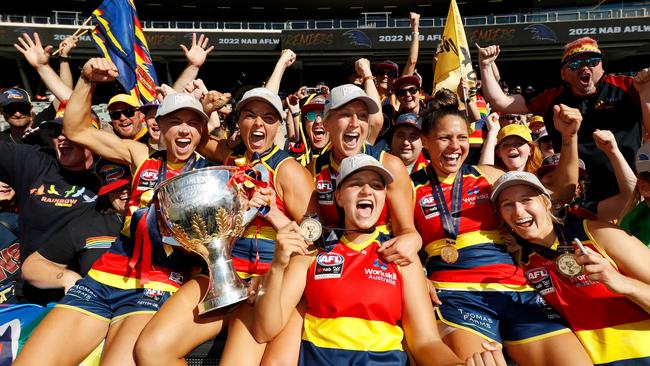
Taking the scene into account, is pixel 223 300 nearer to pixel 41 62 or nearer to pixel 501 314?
pixel 501 314

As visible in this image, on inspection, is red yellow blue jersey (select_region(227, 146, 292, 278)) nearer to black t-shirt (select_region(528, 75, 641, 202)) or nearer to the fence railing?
black t-shirt (select_region(528, 75, 641, 202))

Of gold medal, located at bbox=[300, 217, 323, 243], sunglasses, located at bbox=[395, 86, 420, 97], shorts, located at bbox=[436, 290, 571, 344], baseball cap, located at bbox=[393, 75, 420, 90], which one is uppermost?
baseball cap, located at bbox=[393, 75, 420, 90]

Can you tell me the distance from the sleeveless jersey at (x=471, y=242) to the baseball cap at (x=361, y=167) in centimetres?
58

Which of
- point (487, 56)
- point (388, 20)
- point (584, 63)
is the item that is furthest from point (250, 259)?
point (388, 20)

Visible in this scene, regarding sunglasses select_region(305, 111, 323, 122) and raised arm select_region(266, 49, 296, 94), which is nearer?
raised arm select_region(266, 49, 296, 94)

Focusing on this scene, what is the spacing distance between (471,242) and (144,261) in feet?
7.79

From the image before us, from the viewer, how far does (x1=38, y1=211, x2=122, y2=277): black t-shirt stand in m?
4.38

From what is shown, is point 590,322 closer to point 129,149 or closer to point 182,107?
point 182,107

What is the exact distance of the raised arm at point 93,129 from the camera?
389 cm

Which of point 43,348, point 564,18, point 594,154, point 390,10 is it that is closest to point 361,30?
point 390,10

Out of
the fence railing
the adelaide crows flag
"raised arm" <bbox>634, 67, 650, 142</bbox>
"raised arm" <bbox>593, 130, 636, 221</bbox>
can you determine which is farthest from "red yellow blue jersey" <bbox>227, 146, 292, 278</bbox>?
the fence railing

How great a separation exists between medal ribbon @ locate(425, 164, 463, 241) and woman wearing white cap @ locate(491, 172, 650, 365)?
298 millimetres

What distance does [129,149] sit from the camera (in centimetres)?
413

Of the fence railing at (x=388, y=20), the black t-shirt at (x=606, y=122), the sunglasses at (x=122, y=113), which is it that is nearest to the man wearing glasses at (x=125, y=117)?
the sunglasses at (x=122, y=113)
